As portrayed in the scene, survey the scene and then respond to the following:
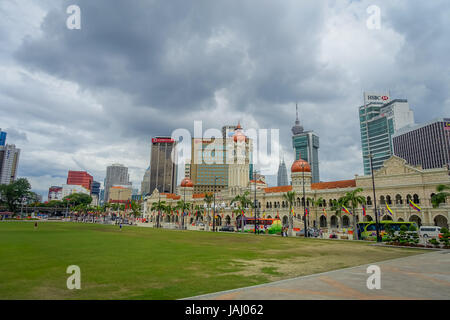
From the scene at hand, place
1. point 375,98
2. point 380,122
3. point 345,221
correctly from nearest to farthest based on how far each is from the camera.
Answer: point 345,221, point 380,122, point 375,98

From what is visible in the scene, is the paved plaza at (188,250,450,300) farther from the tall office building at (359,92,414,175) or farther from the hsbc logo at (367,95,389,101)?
the hsbc logo at (367,95,389,101)

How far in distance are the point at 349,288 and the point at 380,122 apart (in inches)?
7580

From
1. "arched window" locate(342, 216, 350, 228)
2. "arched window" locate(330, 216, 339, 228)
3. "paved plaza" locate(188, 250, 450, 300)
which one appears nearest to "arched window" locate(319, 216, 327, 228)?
"arched window" locate(330, 216, 339, 228)

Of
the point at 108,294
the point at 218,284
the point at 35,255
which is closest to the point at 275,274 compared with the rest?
the point at 218,284

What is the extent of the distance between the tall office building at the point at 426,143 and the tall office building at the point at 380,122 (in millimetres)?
9165

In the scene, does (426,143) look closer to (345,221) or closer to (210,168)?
(345,221)

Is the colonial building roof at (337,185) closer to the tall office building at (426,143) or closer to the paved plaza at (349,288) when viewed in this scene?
the paved plaza at (349,288)

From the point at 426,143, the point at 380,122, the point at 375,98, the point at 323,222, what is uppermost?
Answer: the point at 375,98

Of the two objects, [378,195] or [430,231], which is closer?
[430,231]

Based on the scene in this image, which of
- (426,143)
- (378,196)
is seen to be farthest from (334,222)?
(426,143)

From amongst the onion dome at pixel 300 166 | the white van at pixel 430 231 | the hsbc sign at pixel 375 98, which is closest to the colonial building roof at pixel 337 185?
the onion dome at pixel 300 166

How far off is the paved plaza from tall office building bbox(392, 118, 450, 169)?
147928mm

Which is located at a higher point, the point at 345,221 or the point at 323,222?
the point at 345,221

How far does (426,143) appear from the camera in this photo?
477 ft
